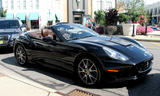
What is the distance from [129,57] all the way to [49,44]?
2109mm

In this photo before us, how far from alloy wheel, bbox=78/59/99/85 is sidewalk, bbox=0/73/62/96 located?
0.76 meters

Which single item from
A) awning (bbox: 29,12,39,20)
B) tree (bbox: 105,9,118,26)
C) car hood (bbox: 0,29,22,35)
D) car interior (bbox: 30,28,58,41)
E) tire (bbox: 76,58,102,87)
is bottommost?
tire (bbox: 76,58,102,87)

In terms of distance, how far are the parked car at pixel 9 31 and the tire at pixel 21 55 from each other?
228 cm

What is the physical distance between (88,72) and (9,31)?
6.06 m

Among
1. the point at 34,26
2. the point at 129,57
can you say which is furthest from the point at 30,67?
Result: the point at 34,26

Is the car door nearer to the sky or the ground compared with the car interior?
nearer to the ground

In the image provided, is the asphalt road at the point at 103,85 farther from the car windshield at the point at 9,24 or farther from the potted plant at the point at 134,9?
the potted plant at the point at 134,9

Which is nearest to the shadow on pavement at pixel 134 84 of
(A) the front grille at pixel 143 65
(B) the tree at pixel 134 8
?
(A) the front grille at pixel 143 65

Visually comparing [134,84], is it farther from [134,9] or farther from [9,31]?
[134,9]

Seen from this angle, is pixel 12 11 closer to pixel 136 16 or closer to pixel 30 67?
pixel 136 16

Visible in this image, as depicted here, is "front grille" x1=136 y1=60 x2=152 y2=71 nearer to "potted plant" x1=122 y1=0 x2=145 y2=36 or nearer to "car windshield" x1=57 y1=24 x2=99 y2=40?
"car windshield" x1=57 y1=24 x2=99 y2=40

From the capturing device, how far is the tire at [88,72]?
3723 mm

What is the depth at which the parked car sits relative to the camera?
8042 mm

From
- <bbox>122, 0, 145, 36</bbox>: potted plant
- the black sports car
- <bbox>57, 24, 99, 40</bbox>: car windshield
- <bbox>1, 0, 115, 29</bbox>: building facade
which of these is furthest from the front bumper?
<bbox>1, 0, 115, 29</bbox>: building facade
